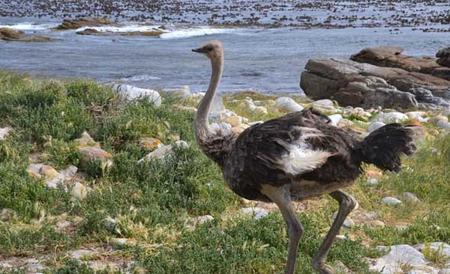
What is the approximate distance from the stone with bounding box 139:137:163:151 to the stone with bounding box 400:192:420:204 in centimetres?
216

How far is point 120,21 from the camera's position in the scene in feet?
120

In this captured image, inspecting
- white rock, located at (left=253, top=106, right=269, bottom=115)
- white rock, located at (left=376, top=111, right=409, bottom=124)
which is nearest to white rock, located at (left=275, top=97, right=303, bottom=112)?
white rock, located at (left=253, top=106, right=269, bottom=115)

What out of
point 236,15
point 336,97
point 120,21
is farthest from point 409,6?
point 336,97

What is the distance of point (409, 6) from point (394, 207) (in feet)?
133

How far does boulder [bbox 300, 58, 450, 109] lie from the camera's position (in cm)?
1456

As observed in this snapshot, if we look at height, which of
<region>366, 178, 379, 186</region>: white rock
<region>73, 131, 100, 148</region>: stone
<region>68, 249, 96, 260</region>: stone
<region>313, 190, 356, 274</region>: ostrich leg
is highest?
<region>313, 190, 356, 274</region>: ostrich leg

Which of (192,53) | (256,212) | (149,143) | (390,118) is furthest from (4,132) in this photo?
(192,53)

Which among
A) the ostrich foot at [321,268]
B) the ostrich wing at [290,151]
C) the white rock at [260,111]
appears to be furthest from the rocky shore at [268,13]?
the ostrich foot at [321,268]

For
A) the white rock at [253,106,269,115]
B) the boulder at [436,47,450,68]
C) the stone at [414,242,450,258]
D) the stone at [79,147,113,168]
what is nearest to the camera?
the stone at [414,242,450,258]

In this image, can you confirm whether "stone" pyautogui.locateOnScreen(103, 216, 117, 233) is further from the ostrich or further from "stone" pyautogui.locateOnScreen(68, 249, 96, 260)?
the ostrich

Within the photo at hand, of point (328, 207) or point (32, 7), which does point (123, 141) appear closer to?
point (328, 207)

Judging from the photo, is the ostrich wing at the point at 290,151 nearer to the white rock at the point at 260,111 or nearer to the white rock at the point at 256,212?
the white rock at the point at 256,212

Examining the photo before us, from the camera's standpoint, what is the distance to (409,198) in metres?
6.65

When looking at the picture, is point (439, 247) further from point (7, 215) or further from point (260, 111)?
point (260, 111)
